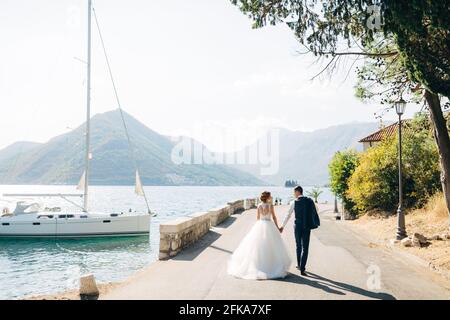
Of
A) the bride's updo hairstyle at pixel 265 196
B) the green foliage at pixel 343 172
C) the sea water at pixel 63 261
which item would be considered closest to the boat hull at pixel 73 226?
the sea water at pixel 63 261

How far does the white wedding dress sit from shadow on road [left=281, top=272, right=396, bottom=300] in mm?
359

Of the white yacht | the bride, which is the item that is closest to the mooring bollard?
the bride

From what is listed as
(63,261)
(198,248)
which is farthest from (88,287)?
(63,261)

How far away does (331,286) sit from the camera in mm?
8703

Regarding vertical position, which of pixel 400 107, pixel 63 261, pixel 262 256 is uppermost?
pixel 400 107

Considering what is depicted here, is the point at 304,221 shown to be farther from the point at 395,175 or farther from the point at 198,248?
the point at 395,175

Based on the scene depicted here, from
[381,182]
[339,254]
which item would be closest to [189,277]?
[339,254]

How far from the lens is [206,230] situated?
18.6 meters

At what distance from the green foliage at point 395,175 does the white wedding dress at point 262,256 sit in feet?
50.9

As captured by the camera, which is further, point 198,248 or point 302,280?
point 198,248

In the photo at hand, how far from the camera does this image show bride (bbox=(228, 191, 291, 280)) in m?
9.35

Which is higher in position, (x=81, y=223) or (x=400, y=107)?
(x=400, y=107)

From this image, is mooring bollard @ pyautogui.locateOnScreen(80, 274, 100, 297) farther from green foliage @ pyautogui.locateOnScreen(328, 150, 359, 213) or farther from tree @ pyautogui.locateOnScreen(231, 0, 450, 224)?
green foliage @ pyautogui.locateOnScreen(328, 150, 359, 213)
